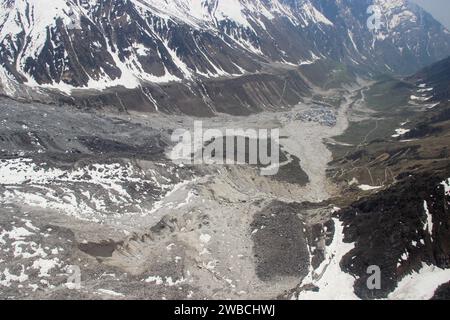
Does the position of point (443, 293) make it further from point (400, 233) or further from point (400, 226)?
point (400, 226)

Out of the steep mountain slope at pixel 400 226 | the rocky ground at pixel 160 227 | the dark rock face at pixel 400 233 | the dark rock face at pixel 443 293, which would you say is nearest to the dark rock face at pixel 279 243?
the rocky ground at pixel 160 227

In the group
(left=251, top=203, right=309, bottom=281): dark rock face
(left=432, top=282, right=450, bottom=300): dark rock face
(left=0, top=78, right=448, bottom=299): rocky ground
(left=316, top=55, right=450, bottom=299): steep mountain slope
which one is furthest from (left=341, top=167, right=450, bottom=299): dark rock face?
(left=251, top=203, right=309, bottom=281): dark rock face

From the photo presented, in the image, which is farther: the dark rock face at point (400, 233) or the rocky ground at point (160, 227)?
the dark rock face at point (400, 233)

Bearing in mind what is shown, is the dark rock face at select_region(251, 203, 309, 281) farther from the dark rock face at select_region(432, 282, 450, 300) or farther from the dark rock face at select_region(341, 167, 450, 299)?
the dark rock face at select_region(432, 282, 450, 300)

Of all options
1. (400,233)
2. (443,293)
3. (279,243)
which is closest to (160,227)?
(279,243)

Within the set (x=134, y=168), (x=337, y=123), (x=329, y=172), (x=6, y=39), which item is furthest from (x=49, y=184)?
(x=337, y=123)

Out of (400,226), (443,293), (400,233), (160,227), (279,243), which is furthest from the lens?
(160,227)

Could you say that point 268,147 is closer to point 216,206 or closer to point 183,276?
point 216,206

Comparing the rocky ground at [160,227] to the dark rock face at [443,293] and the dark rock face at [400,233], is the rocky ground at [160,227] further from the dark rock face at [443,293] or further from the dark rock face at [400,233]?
the dark rock face at [443,293]
